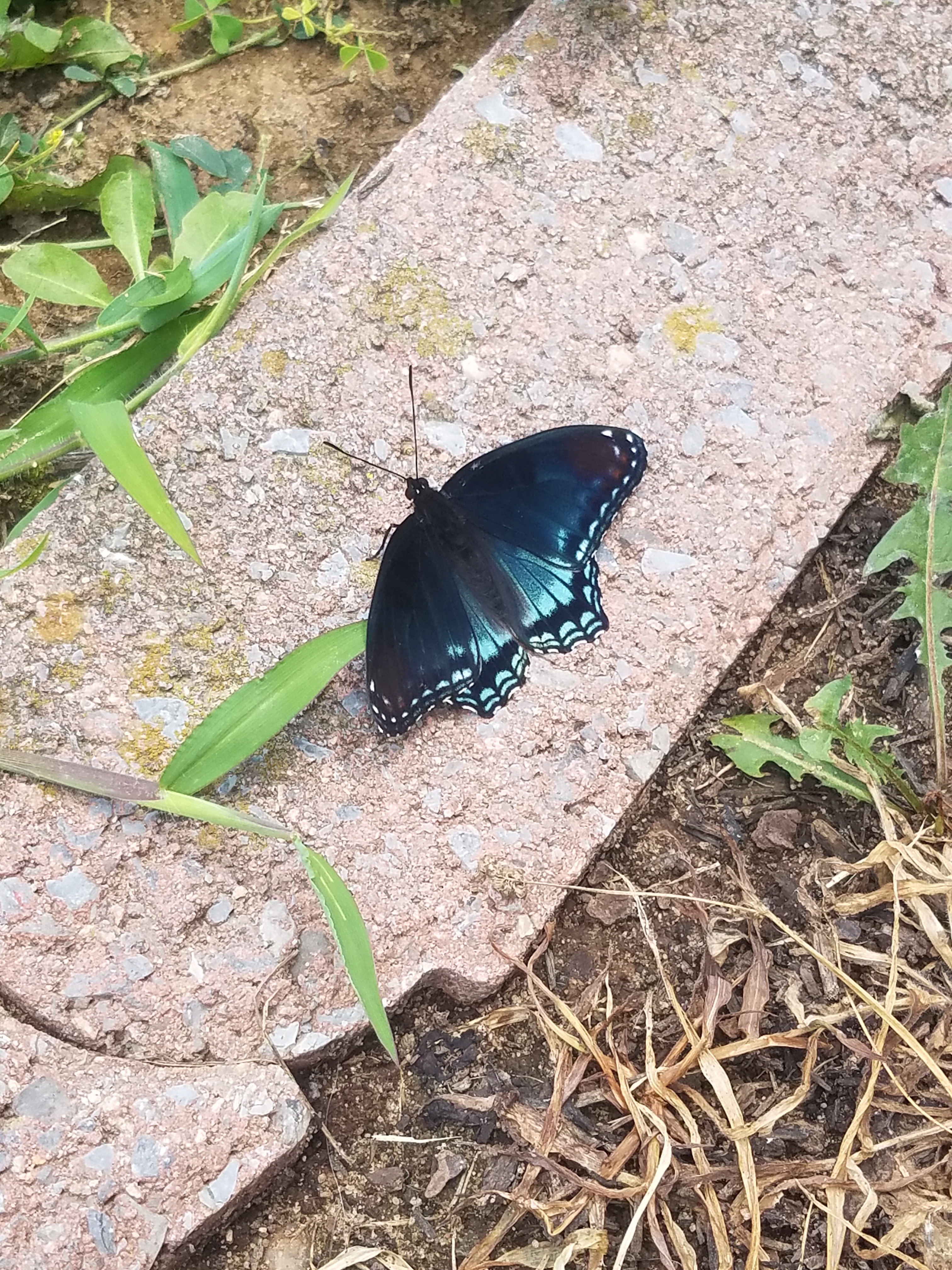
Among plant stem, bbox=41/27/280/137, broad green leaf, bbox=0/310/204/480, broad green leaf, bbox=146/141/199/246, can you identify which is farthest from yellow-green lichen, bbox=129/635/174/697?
plant stem, bbox=41/27/280/137

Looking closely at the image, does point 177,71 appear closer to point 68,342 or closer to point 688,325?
point 68,342

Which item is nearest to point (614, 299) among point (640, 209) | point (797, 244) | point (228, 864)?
point (640, 209)

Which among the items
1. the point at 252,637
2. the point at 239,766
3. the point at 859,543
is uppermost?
the point at 252,637

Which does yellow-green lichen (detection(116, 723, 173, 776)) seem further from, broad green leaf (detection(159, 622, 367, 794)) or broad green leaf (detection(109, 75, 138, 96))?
broad green leaf (detection(109, 75, 138, 96))

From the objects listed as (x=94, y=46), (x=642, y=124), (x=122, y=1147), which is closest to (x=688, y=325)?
(x=642, y=124)

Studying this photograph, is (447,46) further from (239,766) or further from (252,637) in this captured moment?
(239,766)

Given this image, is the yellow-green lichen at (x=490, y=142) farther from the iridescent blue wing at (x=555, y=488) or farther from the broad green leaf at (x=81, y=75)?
the broad green leaf at (x=81, y=75)
